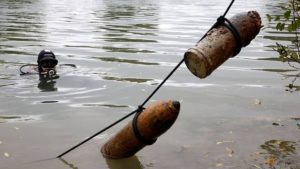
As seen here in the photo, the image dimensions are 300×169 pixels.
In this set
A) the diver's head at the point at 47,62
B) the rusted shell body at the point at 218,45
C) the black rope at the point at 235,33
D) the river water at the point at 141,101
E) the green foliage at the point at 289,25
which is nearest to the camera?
the rusted shell body at the point at 218,45

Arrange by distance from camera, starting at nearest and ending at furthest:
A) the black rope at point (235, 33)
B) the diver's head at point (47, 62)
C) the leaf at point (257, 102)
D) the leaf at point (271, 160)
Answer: the black rope at point (235, 33)
the leaf at point (271, 160)
the leaf at point (257, 102)
the diver's head at point (47, 62)

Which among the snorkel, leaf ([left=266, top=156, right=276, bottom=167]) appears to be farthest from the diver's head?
leaf ([left=266, top=156, right=276, bottom=167])

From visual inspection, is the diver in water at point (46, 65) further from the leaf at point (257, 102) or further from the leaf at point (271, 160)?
the leaf at point (271, 160)

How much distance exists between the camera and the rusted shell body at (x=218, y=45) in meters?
4.16

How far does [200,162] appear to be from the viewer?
5.77 m

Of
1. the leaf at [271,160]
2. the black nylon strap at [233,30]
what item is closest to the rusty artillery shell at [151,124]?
the black nylon strap at [233,30]

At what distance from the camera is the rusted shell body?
13.7 ft

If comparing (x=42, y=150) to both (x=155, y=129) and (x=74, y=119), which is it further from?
(x=155, y=129)

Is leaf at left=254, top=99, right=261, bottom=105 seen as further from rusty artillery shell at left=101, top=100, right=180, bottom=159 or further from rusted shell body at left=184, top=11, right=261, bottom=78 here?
rusted shell body at left=184, top=11, right=261, bottom=78

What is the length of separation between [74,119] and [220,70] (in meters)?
5.10

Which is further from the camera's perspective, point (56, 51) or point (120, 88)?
point (56, 51)

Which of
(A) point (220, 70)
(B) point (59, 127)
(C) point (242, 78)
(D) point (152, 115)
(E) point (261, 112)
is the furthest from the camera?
(A) point (220, 70)

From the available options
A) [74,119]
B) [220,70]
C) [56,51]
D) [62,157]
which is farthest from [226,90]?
[56,51]

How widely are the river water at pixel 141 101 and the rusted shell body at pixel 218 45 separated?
1.85 metres
